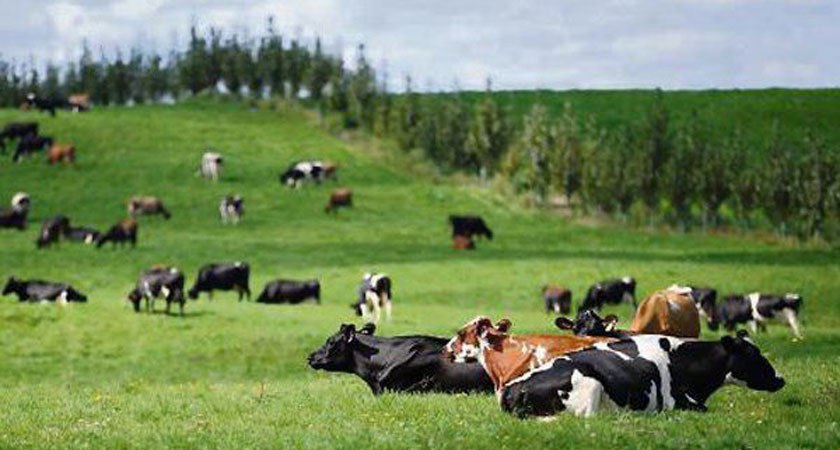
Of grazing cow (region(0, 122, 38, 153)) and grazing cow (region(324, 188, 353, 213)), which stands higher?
grazing cow (region(0, 122, 38, 153))

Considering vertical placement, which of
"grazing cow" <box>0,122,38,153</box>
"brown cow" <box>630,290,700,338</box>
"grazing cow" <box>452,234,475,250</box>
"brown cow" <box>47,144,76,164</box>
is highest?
"brown cow" <box>630,290,700,338</box>

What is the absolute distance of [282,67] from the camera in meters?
139

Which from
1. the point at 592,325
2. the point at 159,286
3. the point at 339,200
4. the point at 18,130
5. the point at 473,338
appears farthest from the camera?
the point at 18,130

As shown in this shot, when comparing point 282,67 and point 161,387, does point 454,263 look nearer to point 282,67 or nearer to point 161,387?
point 161,387

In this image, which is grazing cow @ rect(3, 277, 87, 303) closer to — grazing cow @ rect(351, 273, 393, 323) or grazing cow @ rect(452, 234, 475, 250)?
grazing cow @ rect(351, 273, 393, 323)

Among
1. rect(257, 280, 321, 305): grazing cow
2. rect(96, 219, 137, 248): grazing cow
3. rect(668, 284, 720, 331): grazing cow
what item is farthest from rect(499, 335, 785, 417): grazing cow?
rect(96, 219, 137, 248): grazing cow

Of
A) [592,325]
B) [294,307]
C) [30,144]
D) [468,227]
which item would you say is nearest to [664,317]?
[592,325]

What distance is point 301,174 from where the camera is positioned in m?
82.3

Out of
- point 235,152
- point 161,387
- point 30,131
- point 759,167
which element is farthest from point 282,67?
point 161,387

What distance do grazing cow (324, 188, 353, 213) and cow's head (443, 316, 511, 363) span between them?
193ft

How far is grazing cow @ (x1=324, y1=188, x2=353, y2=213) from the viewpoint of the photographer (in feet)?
246

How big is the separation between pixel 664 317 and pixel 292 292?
97.2 feet

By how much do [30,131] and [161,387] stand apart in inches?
2642

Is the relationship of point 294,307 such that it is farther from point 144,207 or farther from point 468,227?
point 144,207
